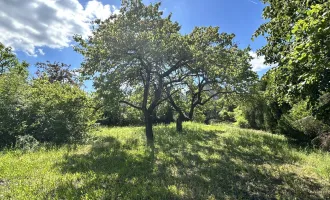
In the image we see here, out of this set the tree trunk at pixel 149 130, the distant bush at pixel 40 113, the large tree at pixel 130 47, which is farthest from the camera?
the tree trunk at pixel 149 130

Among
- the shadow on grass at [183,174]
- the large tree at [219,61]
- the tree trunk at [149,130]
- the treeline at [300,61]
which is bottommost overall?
the shadow on grass at [183,174]

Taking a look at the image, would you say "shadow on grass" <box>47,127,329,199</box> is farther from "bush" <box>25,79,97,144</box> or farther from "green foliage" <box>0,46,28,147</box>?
"green foliage" <box>0,46,28,147</box>

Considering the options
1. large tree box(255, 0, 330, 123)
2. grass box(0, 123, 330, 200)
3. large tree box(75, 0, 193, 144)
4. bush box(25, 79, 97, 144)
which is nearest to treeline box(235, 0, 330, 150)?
large tree box(255, 0, 330, 123)

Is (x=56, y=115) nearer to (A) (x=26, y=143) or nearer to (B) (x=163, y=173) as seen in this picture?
(A) (x=26, y=143)

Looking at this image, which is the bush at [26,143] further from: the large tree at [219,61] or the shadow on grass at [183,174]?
the large tree at [219,61]

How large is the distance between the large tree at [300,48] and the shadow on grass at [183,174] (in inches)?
91.5

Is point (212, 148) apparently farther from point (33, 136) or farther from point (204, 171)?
point (33, 136)

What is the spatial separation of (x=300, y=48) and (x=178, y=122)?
39.6 ft

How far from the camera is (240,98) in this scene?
51.0 ft

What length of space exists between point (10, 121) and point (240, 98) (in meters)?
13.2

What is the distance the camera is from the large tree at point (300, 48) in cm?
338

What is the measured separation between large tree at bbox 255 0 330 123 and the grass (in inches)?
90.7

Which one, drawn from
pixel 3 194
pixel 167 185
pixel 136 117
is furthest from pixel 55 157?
pixel 136 117

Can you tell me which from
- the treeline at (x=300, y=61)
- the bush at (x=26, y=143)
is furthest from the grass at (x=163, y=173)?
the treeline at (x=300, y=61)
